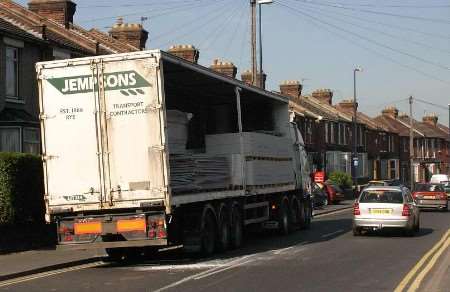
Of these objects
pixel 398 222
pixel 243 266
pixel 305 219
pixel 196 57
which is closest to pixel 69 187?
pixel 243 266

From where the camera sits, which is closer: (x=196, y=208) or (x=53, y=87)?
(x=53, y=87)

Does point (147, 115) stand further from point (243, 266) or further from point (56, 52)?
point (56, 52)

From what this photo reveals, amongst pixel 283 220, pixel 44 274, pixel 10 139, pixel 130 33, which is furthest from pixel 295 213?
pixel 130 33

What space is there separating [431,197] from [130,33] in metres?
18.4

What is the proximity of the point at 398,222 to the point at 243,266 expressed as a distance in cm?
761

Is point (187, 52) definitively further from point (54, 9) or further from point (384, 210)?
point (384, 210)

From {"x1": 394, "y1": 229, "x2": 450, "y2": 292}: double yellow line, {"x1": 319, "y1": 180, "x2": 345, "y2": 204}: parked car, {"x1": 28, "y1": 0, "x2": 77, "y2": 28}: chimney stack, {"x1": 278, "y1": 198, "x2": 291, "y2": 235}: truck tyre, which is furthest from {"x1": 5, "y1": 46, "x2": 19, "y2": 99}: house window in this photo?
{"x1": 319, "y1": 180, "x2": 345, "y2": 204}: parked car

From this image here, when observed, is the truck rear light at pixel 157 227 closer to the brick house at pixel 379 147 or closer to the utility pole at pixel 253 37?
the utility pole at pixel 253 37

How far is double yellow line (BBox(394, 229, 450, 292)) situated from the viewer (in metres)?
10.7

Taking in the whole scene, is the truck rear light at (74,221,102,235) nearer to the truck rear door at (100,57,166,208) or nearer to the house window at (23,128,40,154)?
the truck rear door at (100,57,166,208)

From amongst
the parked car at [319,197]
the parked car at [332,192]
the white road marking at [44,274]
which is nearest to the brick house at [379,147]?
the parked car at [332,192]

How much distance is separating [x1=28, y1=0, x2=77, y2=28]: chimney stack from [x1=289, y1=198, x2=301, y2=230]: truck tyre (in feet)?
52.3

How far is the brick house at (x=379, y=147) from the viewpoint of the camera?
74.2 meters

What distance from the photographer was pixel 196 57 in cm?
3609
